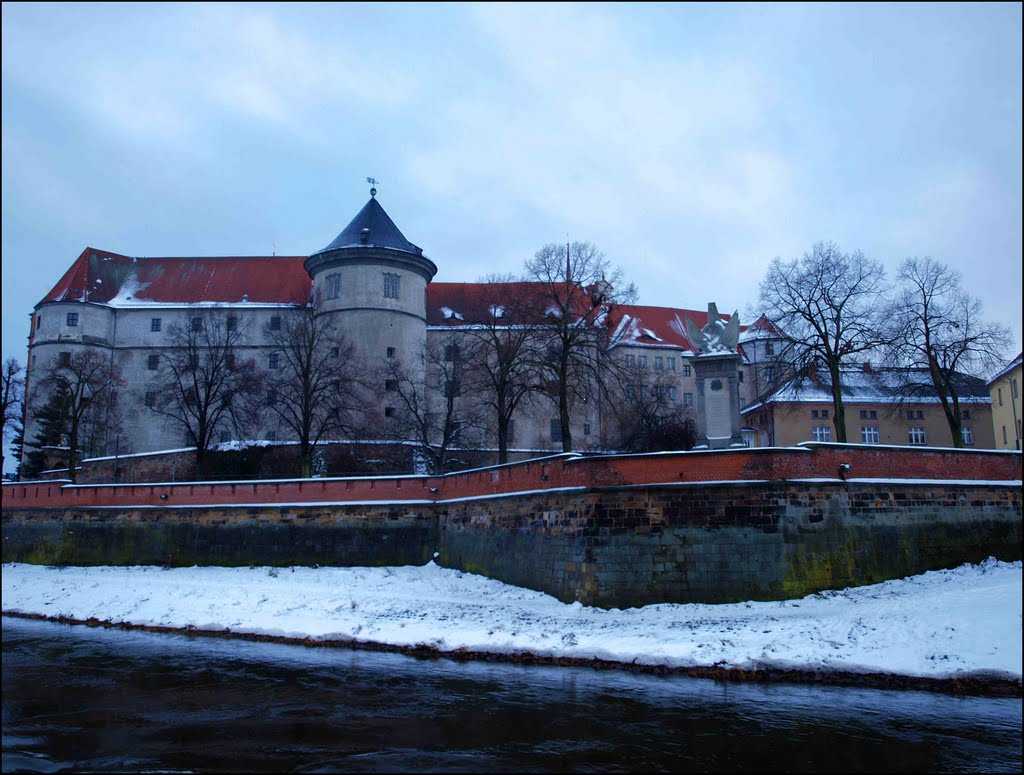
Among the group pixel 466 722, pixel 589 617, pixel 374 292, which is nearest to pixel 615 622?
pixel 589 617

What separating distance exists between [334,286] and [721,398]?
30377mm

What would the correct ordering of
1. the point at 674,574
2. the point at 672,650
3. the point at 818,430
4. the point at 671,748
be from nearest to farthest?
1. the point at 671,748
2. the point at 672,650
3. the point at 674,574
4. the point at 818,430

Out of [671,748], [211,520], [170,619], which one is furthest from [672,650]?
[211,520]

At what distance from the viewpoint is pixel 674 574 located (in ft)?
66.0

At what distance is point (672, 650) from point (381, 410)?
106 ft

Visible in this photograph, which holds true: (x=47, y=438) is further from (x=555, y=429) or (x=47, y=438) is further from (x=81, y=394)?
(x=555, y=429)

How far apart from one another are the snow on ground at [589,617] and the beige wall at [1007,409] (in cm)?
2481

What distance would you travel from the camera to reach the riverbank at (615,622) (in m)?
15.3

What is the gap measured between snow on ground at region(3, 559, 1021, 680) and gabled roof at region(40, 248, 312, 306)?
30.1 m

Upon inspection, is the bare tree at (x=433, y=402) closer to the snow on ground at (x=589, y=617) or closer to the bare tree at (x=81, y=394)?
the snow on ground at (x=589, y=617)

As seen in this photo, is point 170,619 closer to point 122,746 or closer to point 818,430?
point 122,746

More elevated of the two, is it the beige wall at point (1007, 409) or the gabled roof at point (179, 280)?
the gabled roof at point (179, 280)

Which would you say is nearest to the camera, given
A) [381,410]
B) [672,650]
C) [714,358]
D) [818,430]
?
[672,650]

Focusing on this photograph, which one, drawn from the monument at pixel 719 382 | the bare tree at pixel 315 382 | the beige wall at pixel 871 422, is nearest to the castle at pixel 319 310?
the bare tree at pixel 315 382
